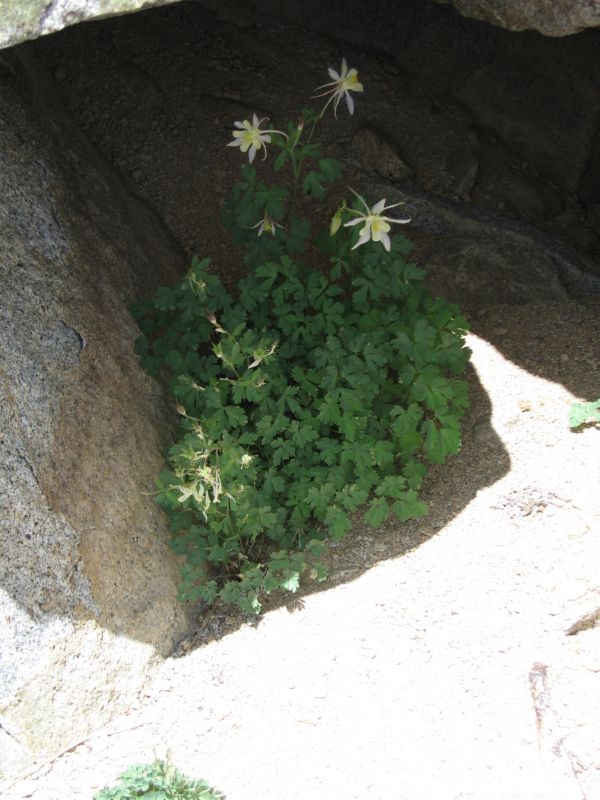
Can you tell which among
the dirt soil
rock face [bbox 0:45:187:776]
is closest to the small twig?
the dirt soil

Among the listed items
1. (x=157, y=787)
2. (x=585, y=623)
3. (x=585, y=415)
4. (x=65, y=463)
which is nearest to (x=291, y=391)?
(x=65, y=463)

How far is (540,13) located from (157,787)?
10.0 ft

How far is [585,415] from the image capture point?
3557 millimetres

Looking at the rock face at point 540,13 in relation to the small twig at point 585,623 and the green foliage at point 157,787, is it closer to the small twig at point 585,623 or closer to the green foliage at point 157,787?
the small twig at point 585,623

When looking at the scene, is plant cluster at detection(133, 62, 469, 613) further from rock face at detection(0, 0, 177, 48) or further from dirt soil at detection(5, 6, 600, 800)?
rock face at detection(0, 0, 177, 48)

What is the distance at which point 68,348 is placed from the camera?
3254mm

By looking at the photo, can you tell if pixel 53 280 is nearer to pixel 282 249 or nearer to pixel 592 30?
pixel 282 249

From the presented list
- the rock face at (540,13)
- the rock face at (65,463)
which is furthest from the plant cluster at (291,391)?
the rock face at (540,13)

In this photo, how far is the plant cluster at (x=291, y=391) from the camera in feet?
10.8

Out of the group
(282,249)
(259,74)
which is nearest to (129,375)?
(282,249)

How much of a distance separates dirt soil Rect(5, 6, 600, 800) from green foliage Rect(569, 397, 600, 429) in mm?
42

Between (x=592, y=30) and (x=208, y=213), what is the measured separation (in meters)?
2.40

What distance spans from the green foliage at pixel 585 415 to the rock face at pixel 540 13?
4.71 ft

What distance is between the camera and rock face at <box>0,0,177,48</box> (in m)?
2.44
